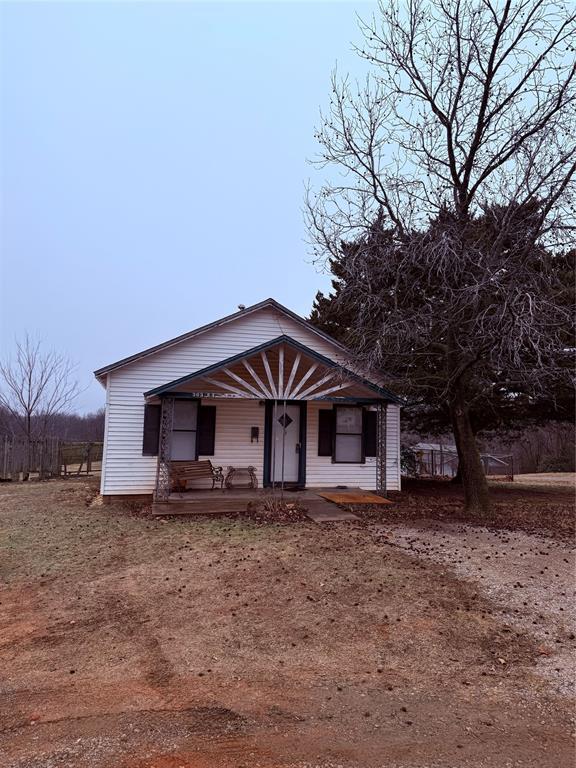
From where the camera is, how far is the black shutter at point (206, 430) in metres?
11.2

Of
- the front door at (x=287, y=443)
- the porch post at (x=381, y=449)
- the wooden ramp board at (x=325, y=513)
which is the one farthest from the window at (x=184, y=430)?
the porch post at (x=381, y=449)

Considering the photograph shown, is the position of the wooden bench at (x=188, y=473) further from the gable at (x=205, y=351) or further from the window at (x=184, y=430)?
the gable at (x=205, y=351)

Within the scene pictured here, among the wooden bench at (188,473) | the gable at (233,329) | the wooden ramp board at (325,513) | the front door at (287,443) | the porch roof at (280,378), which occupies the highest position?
the gable at (233,329)

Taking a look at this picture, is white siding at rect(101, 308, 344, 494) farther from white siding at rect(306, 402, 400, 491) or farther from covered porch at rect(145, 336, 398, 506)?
white siding at rect(306, 402, 400, 491)

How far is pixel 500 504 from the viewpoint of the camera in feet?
35.7

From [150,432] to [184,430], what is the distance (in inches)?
31.8

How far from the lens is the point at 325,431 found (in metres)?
11.9

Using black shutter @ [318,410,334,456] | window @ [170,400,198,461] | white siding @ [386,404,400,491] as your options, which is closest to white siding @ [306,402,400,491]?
white siding @ [386,404,400,491]

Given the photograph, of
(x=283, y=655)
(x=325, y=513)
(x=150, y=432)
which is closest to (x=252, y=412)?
(x=150, y=432)

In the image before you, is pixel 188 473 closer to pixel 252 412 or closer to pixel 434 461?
pixel 252 412

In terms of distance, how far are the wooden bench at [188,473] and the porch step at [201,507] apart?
115 cm

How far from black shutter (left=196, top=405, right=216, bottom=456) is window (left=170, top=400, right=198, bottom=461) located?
13cm

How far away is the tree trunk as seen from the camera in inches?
371

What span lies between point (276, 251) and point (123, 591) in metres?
24.0
